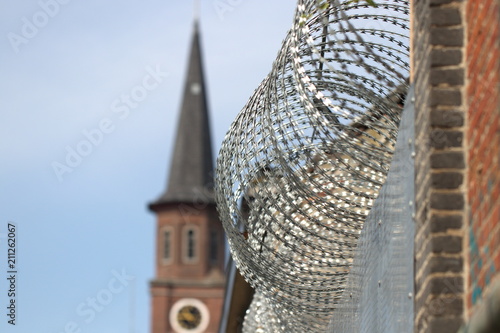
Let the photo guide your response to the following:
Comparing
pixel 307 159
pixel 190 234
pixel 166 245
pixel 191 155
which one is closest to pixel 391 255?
pixel 307 159

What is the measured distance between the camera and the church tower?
345 feet

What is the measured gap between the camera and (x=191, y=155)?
105 metres

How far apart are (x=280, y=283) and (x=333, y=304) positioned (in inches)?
29.4

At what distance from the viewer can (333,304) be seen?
7922mm

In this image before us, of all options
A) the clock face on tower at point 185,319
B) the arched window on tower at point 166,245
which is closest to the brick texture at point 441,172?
the arched window on tower at point 166,245

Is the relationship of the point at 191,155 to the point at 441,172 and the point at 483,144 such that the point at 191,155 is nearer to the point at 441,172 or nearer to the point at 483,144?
the point at 441,172

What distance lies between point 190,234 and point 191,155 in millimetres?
7073

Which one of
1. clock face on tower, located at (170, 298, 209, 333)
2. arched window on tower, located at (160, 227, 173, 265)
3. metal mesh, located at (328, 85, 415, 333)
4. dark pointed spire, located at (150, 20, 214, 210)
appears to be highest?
dark pointed spire, located at (150, 20, 214, 210)

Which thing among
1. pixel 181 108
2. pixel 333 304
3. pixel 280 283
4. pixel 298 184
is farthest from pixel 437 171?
pixel 181 108

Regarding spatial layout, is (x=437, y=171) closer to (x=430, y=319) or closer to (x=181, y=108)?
(x=430, y=319)

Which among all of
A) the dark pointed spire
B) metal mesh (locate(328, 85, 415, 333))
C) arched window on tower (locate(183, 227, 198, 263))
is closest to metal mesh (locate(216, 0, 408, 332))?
metal mesh (locate(328, 85, 415, 333))

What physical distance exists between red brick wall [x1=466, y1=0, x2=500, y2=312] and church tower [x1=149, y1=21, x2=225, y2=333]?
98972mm

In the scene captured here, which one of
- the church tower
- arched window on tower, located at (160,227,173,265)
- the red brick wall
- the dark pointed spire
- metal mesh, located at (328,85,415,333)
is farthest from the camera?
arched window on tower, located at (160,227,173,265)

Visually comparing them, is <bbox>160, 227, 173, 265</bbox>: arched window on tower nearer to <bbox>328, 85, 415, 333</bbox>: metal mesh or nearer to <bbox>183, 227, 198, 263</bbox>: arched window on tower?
<bbox>183, 227, 198, 263</bbox>: arched window on tower
